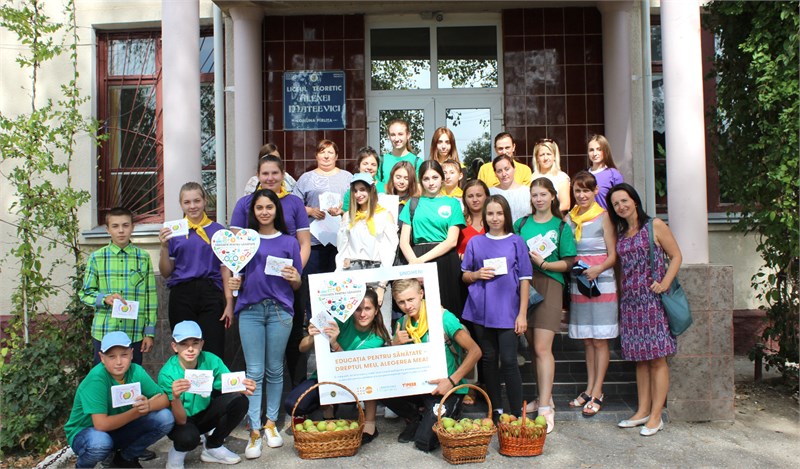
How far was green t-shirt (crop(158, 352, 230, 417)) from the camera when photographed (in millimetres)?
4797

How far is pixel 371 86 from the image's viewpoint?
382 inches

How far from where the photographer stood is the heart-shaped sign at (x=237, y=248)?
17.4 ft

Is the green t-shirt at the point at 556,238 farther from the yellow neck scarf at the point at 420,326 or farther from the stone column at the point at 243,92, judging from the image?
the stone column at the point at 243,92

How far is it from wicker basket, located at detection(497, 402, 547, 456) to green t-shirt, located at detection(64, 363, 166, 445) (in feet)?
7.80

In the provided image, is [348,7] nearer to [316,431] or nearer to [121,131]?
[121,131]

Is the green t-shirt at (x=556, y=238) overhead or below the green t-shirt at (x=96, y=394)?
overhead

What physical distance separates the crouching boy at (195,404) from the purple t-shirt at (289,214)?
1025 millimetres

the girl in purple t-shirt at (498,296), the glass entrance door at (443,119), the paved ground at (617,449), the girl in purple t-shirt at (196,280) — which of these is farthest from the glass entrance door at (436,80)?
the paved ground at (617,449)

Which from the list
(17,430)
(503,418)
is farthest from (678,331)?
(17,430)

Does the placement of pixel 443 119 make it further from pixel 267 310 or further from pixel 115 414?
pixel 115 414

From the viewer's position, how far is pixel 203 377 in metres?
4.68

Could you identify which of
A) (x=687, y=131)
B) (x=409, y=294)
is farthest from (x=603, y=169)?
(x=409, y=294)

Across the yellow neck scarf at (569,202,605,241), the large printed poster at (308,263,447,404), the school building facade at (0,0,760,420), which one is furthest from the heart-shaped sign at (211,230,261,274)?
the school building facade at (0,0,760,420)

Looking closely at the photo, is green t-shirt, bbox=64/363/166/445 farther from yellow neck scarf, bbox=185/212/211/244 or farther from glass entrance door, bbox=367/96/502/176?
glass entrance door, bbox=367/96/502/176
